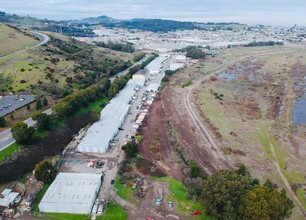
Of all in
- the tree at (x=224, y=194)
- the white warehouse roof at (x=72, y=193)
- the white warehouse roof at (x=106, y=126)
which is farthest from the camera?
the white warehouse roof at (x=106, y=126)

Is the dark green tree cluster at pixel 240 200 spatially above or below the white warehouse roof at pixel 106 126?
above

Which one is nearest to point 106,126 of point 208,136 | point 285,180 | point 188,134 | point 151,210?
point 188,134

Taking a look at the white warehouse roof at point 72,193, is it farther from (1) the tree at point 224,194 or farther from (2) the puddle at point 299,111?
(2) the puddle at point 299,111

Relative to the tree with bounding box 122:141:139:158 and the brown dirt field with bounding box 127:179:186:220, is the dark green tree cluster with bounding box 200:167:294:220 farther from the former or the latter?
the tree with bounding box 122:141:139:158

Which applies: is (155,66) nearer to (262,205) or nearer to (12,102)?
(12,102)

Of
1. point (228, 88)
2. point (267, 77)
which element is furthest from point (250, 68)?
point (228, 88)

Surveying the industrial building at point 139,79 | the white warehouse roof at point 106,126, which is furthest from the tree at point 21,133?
the industrial building at point 139,79

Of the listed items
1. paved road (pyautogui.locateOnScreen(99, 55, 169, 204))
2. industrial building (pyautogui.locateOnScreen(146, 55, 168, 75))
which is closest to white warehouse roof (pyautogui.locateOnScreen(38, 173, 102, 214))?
paved road (pyautogui.locateOnScreen(99, 55, 169, 204))

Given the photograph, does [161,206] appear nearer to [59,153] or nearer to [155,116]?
[59,153]
